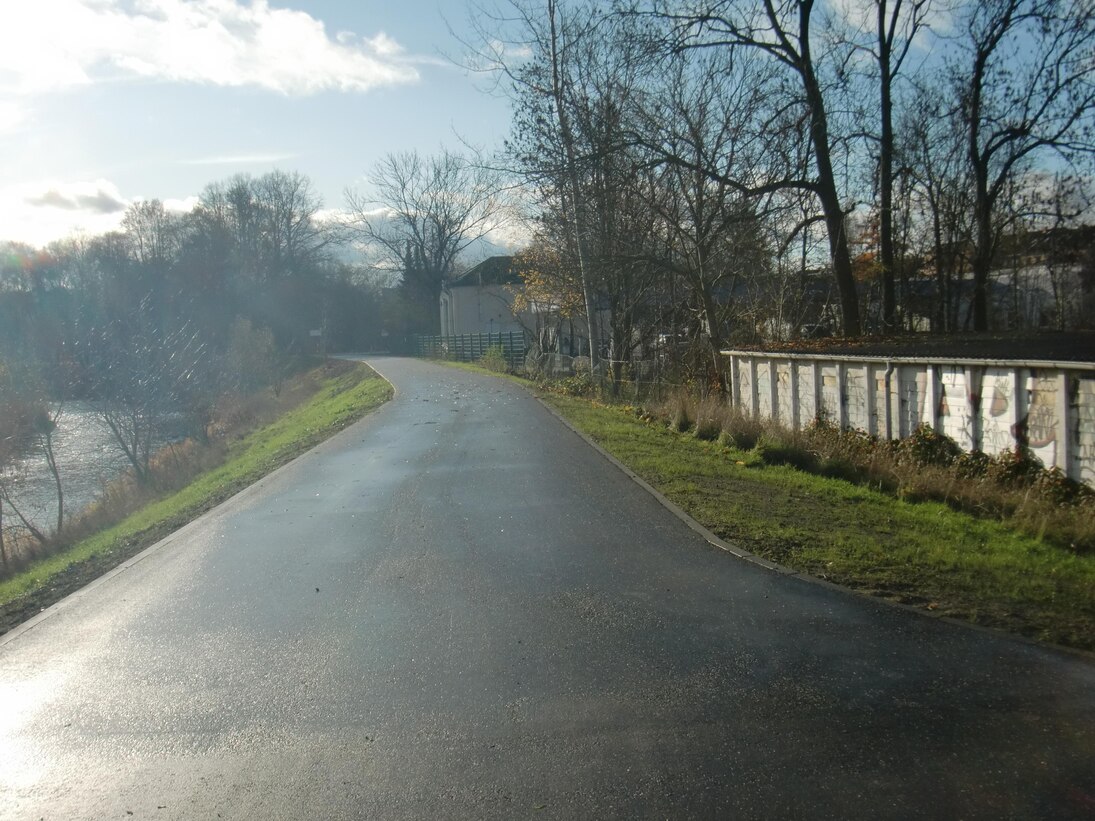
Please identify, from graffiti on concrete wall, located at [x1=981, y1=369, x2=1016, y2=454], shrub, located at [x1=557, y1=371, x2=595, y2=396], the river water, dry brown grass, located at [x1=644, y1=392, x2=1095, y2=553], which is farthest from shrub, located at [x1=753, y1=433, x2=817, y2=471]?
the river water

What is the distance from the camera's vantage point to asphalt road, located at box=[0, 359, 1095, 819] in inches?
160

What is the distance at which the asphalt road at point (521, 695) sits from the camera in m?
4.07

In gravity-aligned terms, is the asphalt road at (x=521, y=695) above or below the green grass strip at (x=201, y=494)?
above

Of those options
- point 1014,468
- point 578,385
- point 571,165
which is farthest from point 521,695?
point 578,385

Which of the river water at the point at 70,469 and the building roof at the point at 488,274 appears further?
the building roof at the point at 488,274

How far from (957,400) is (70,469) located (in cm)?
2886

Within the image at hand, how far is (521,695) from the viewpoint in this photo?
518 cm

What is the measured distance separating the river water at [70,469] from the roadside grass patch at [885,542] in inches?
769

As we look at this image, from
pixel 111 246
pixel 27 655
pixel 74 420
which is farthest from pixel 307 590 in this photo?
pixel 111 246

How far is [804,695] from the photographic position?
500cm

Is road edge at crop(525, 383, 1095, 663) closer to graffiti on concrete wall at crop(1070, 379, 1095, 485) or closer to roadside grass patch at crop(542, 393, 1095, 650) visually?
roadside grass patch at crop(542, 393, 1095, 650)

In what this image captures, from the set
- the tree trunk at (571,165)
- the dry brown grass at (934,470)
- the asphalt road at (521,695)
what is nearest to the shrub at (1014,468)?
the dry brown grass at (934,470)

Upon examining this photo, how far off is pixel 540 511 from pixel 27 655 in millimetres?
5277

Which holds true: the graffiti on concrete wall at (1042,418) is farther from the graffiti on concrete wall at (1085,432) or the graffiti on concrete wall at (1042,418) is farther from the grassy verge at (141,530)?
the grassy verge at (141,530)
